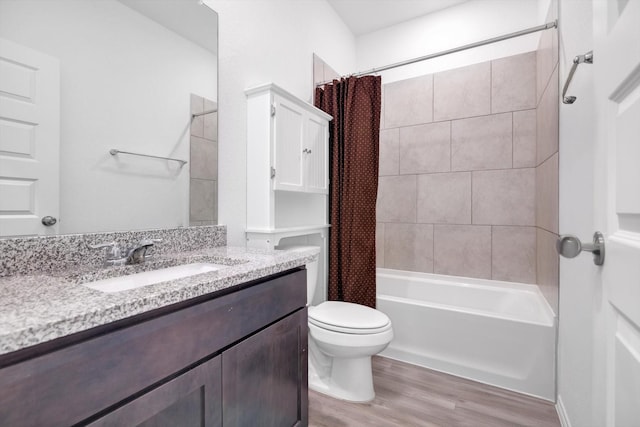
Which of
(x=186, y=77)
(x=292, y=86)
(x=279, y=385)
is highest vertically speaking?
(x=292, y=86)

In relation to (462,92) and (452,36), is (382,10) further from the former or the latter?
(462,92)

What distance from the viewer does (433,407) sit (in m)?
1.61

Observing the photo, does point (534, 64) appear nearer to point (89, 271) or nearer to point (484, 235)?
point (484, 235)

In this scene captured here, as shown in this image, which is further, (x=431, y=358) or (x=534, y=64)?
(x=534, y=64)

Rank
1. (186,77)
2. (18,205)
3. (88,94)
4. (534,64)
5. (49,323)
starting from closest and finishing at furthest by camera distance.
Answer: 1. (49,323)
2. (18,205)
3. (88,94)
4. (186,77)
5. (534,64)

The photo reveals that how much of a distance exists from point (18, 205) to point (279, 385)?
3.36ft

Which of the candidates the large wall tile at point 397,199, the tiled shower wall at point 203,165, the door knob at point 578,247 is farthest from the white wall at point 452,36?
the door knob at point 578,247

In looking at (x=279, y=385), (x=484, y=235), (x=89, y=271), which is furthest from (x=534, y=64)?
(x=89, y=271)

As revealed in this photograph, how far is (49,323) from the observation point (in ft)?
1.68

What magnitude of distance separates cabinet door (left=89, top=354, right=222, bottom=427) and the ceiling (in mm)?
2809

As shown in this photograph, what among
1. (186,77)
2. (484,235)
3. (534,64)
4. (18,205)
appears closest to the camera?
(18,205)

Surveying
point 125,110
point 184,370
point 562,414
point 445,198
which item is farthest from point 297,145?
point 562,414

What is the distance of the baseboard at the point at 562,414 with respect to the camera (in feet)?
4.68

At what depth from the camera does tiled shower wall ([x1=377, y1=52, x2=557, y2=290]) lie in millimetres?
2330
